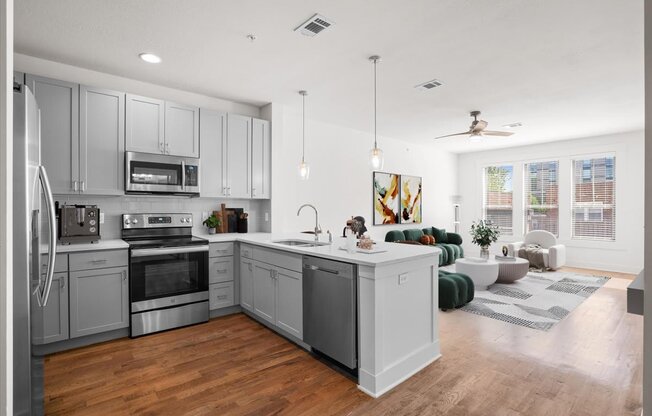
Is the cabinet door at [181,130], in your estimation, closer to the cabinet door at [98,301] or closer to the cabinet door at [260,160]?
the cabinet door at [260,160]

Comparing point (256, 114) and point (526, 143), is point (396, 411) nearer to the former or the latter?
point (256, 114)

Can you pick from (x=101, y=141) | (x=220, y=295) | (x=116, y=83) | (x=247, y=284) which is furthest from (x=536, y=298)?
(x=116, y=83)

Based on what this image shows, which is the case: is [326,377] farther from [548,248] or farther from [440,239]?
[548,248]

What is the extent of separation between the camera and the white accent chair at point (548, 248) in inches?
249

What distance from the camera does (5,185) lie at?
0.88 m

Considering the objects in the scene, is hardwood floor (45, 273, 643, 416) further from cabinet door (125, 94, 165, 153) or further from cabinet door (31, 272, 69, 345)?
cabinet door (125, 94, 165, 153)

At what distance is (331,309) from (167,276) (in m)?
1.86

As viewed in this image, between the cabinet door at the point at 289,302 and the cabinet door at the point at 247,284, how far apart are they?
57 centimetres

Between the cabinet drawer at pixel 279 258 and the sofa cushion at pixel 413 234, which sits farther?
the sofa cushion at pixel 413 234

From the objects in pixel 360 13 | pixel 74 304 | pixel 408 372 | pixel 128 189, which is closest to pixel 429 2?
pixel 360 13

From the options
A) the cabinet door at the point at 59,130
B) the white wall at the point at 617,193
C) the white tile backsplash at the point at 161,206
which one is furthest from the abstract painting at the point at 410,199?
the cabinet door at the point at 59,130

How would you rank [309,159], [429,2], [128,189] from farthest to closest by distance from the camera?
1. [309,159]
2. [128,189]
3. [429,2]

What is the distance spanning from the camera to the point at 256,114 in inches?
188

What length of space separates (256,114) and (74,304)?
3.11 metres
